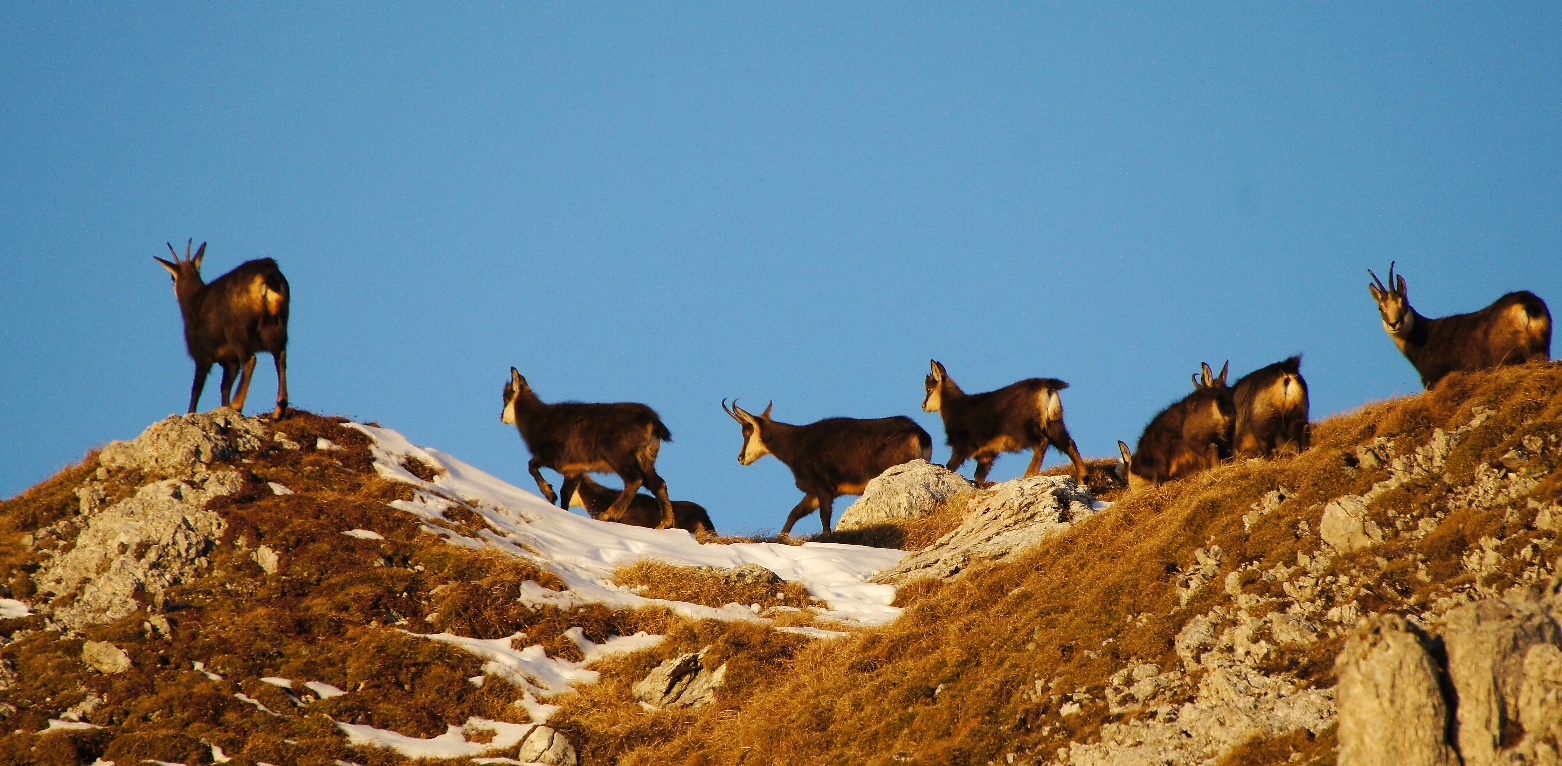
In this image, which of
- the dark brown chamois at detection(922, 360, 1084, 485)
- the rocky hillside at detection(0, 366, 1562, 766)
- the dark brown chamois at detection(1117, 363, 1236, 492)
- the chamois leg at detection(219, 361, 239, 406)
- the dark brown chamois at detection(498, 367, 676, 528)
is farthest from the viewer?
the dark brown chamois at detection(922, 360, 1084, 485)

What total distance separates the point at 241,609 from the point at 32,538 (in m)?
3.38

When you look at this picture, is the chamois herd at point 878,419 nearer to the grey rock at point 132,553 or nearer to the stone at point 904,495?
the stone at point 904,495

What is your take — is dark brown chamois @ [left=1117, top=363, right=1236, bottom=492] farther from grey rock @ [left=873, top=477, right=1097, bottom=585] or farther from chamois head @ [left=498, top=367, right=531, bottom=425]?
chamois head @ [left=498, top=367, right=531, bottom=425]

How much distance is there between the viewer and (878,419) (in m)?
25.9

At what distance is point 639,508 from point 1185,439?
9.60 m

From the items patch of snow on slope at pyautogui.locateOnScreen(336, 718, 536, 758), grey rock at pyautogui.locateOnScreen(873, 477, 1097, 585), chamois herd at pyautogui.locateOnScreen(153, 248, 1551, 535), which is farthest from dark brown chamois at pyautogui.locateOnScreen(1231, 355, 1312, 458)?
patch of snow on slope at pyautogui.locateOnScreen(336, 718, 536, 758)

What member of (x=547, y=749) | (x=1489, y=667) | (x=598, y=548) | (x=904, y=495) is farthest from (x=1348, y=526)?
(x=904, y=495)

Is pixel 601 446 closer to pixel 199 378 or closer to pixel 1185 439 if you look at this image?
pixel 199 378

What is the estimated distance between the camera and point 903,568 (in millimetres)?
19344

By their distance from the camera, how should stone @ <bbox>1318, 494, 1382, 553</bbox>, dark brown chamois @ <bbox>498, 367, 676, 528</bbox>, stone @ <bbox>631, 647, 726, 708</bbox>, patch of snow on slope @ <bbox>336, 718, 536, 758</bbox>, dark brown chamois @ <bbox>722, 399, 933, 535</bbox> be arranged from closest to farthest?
stone @ <bbox>1318, 494, 1382, 553</bbox> → patch of snow on slope @ <bbox>336, 718, 536, 758</bbox> → stone @ <bbox>631, 647, 726, 708</bbox> → dark brown chamois @ <bbox>498, 367, 676, 528</bbox> → dark brown chamois @ <bbox>722, 399, 933, 535</bbox>

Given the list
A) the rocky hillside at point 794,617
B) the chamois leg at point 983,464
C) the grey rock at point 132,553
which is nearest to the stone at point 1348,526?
the rocky hillside at point 794,617

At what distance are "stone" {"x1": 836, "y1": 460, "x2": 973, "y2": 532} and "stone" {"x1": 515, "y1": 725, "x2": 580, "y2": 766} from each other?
10.1 metres

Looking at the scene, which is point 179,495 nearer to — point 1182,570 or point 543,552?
point 543,552

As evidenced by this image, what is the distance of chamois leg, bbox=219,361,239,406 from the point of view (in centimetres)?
1989
